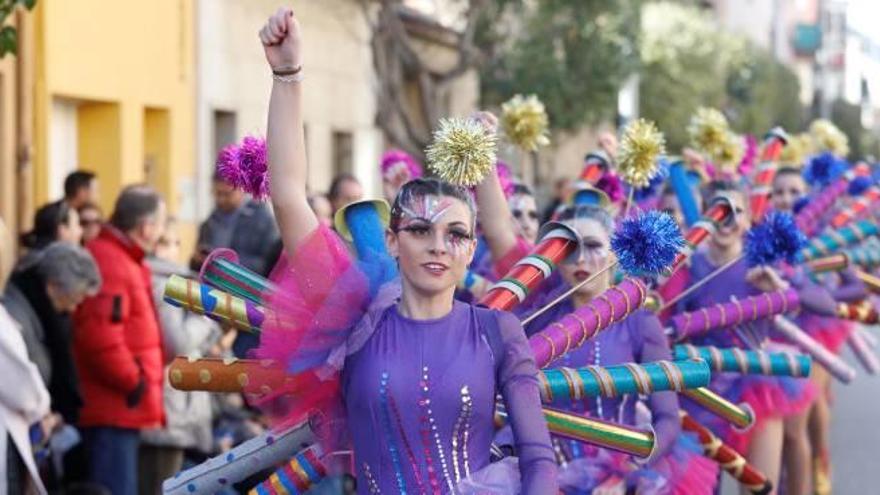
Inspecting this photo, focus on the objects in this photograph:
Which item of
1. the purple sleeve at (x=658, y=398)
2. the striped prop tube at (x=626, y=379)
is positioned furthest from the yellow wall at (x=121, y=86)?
the striped prop tube at (x=626, y=379)

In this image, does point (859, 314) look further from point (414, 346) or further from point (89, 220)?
point (414, 346)

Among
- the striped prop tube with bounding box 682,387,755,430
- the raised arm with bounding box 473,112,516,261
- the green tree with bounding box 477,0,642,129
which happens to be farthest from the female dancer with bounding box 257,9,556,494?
the green tree with bounding box 477,0,642,129

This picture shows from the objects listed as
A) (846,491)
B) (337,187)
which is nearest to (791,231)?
(337,187)

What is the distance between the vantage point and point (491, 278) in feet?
31.9

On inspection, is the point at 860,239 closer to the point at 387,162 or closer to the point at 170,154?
the point at 387,162

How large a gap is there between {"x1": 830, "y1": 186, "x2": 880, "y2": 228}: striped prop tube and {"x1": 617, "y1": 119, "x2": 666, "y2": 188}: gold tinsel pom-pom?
461 centimetres

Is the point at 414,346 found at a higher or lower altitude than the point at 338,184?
lower

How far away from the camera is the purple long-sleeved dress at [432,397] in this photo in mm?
5574

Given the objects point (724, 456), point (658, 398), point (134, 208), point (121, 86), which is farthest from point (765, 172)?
point (121, 86)

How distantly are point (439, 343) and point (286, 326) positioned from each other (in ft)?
1.42

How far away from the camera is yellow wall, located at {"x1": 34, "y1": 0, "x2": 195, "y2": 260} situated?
611 inches

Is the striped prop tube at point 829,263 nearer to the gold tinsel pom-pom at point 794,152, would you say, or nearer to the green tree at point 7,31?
the gold tinsel pom-pom at point 794,152

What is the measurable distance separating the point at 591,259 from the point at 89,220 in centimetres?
416

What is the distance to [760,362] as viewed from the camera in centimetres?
791
